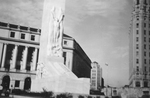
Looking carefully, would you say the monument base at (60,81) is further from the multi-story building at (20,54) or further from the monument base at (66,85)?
the multi-story building at (20,54)

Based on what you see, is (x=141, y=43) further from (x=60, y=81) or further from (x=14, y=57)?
(x=60, y=81)

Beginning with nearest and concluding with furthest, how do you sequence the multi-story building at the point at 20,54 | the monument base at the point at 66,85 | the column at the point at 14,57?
the monument base at the point at 66,85
the multi-story building at the point at 20,54
the column at the point at 14,57

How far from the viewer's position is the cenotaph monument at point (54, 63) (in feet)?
52.1

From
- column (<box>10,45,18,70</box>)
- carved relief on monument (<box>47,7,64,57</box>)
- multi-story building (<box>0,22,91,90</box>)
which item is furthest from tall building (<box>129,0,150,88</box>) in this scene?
column (<box>10,45,18,70</box>)

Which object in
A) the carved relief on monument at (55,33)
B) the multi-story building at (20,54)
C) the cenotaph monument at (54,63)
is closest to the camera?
the cenotaph monument at (54,63)

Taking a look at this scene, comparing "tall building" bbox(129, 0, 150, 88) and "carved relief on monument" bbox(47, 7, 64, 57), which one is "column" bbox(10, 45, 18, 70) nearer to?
"carved relief on monument" bbox(47, 7, 64, 57)

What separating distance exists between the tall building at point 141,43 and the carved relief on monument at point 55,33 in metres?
25.9

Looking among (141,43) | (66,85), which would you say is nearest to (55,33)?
(66,85)

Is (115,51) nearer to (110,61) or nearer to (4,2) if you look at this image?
(110,61)

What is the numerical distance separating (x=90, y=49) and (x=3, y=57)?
81.0 feet

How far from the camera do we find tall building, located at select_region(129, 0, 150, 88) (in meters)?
42.2

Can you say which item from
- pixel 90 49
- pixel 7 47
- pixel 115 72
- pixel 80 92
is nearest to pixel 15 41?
pixel 7 47

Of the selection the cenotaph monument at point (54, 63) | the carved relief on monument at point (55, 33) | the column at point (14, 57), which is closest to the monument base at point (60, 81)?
the cenotaph monument at point (54, 63)

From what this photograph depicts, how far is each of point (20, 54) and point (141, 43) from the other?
26.9m
